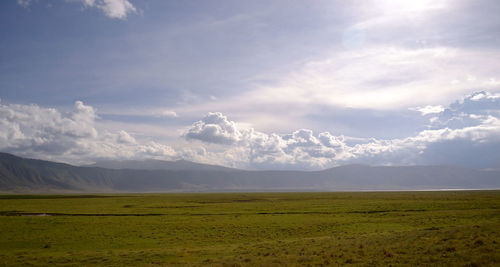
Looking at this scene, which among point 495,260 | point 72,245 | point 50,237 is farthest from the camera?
point 50,237

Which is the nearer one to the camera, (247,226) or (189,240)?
(189,240)

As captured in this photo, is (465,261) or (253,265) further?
(253,265)

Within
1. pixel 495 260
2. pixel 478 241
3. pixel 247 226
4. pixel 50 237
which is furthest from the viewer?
pixel 247 226

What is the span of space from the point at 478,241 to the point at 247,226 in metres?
29.6

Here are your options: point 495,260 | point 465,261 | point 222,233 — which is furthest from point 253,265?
point 222,233

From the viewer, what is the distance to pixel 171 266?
75.2ft

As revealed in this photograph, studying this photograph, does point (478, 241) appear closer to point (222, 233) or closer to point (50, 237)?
point (222, 233)

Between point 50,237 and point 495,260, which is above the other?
point 495,260

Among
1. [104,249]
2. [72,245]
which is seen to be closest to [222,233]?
[104,249]

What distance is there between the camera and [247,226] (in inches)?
1790

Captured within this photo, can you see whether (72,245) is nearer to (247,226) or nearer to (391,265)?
(247,226)

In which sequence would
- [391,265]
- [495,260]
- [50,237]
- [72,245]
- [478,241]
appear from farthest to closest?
[50,237], [72,245], [478,241], [391,265], [495,260]

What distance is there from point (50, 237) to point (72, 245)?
6.92m

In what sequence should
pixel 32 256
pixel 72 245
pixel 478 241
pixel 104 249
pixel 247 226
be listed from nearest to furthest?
pixel 478 241, pixel 32 256, pixel 104 249, pixel 72 245, pixel 247 226
